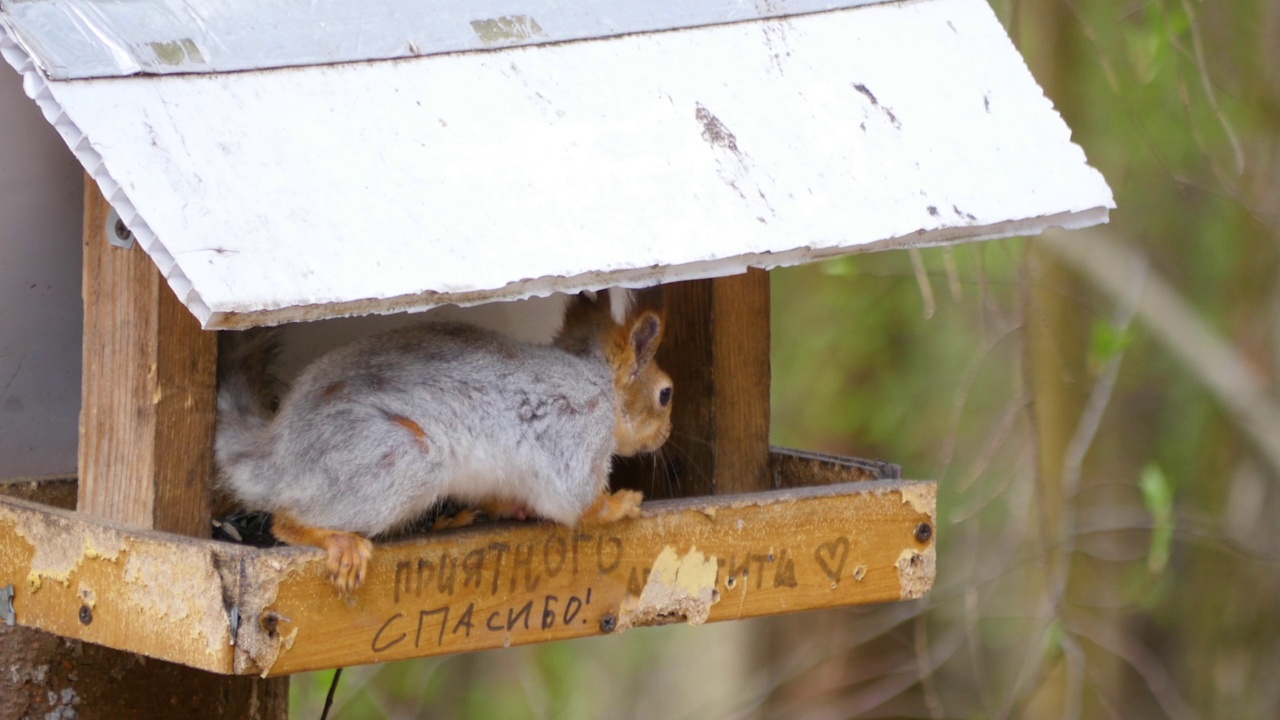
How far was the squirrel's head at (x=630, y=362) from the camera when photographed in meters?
2.54

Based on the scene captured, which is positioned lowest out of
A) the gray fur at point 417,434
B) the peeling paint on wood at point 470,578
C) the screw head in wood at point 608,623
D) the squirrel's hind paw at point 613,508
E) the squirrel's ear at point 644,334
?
the screw head in wood at point 608,623

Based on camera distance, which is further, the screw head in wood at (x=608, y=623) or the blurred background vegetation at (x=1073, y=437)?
the blurred background vegetation at (x=1073, y=437)

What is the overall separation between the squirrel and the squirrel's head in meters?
0.03

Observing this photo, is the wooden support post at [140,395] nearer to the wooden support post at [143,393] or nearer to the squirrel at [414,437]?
the wooden support post at [143,393]

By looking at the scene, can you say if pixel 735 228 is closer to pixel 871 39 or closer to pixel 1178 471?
pixel 871 39

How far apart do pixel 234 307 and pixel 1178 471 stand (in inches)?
182

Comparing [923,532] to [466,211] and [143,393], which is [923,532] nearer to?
[466,211]

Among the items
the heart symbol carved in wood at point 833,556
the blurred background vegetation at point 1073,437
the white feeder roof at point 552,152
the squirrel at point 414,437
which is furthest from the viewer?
the blurred background vegetation at point 1073,437

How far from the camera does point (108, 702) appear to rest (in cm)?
261

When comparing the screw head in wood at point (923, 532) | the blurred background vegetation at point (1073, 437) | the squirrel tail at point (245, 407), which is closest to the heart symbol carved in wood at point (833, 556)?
the screw head in wood at point (923, 532)

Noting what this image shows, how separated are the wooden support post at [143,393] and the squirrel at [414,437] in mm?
105

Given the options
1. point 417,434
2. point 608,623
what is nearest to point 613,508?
point 608,623

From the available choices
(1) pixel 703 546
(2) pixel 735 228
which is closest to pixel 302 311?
(2) pixel 735 228

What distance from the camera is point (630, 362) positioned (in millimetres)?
2545
